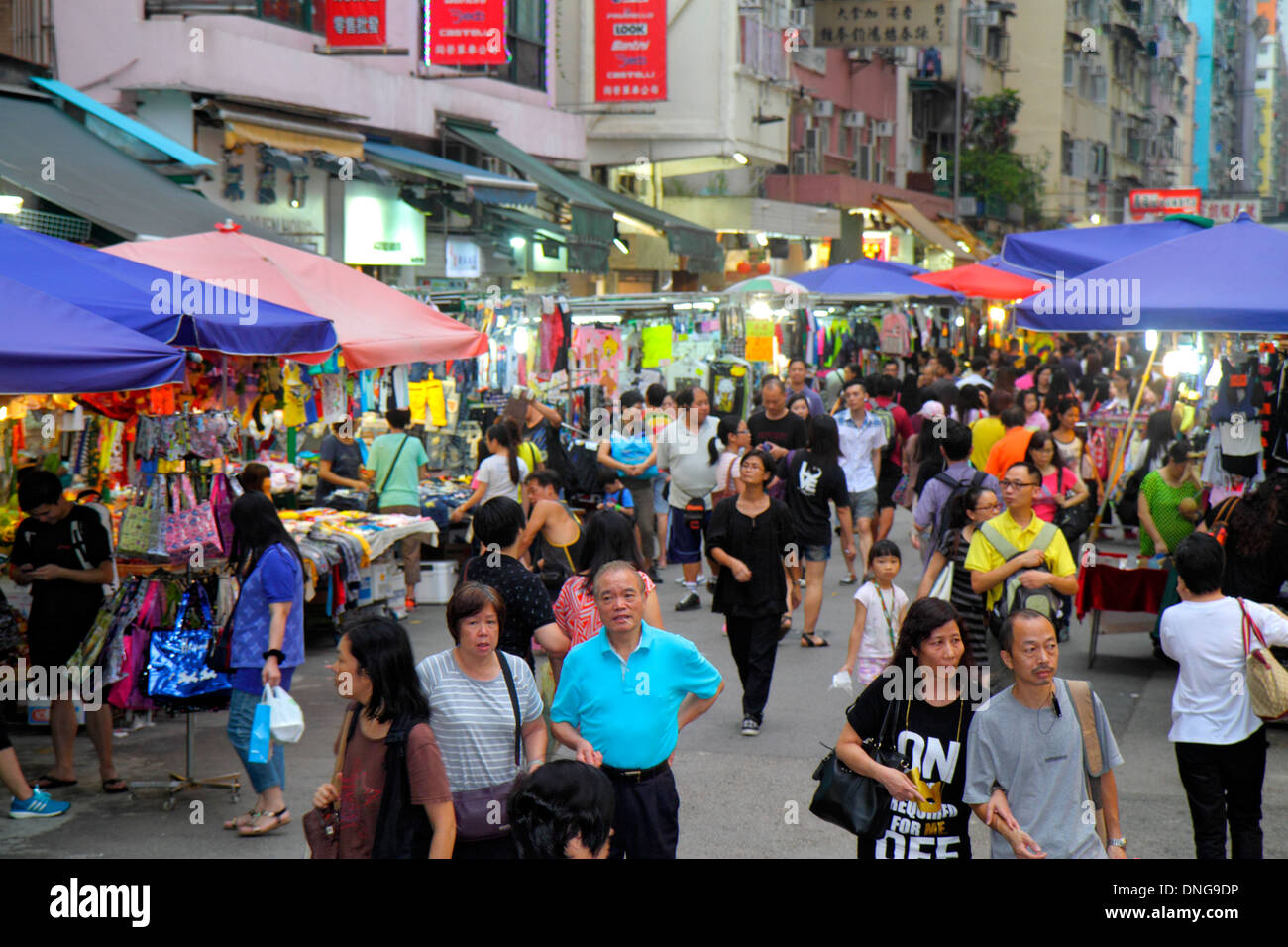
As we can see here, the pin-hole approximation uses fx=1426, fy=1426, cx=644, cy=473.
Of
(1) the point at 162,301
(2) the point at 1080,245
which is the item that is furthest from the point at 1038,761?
(2) the point at 1080,245

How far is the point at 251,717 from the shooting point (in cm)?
734

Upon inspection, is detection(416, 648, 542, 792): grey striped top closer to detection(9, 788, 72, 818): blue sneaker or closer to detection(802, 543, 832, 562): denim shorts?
detection(9, 788, 72, 818): blue sneaker

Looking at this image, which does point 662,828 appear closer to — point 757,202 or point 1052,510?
point 1052,510

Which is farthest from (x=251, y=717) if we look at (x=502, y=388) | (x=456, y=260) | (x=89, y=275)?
(x=456, y=260)

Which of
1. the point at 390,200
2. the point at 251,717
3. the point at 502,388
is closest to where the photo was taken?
the point at 251,717

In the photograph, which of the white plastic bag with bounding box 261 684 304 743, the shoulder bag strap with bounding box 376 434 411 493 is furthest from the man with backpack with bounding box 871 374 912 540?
the white plastic bag with bounding box 261 684 304 743

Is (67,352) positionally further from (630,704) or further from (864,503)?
(864,503)

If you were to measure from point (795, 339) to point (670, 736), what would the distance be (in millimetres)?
16760

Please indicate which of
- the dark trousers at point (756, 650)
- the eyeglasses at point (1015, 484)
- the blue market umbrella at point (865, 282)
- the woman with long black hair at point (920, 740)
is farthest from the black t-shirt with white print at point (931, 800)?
the blue market umbrella at point (865, 282)

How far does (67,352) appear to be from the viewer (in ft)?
20.9

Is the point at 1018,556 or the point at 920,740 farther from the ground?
the point at 1018,556

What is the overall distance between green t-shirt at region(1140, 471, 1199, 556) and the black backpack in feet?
5.94

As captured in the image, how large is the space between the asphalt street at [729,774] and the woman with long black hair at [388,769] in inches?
99.6

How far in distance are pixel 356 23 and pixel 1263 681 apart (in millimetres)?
13921
